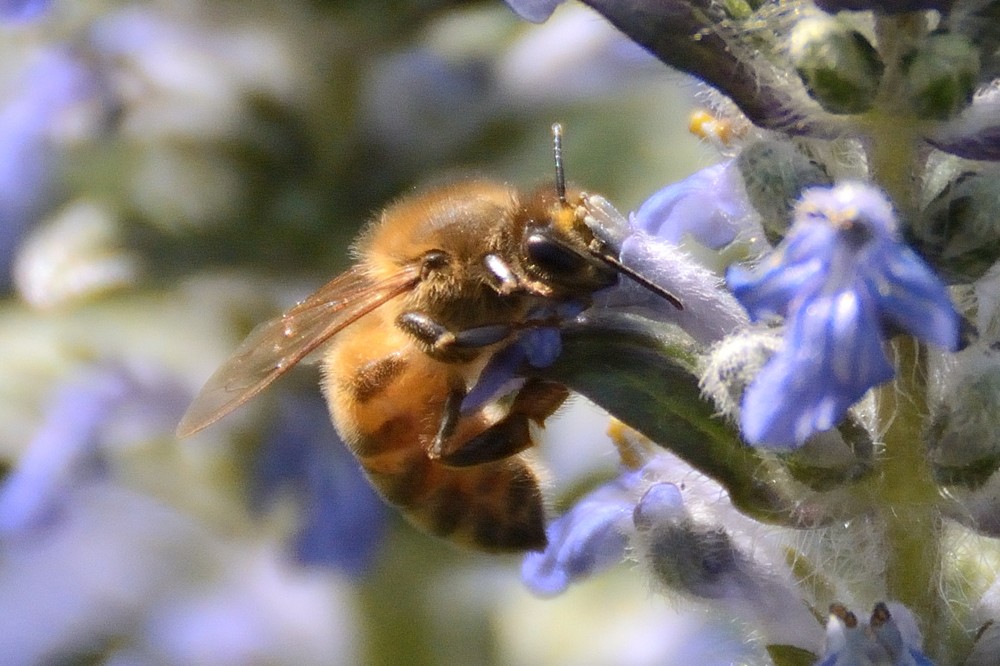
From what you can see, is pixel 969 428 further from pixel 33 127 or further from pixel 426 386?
pixel 33 127

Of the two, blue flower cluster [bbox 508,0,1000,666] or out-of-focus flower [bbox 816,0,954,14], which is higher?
out-of-focus flower [bbox 816,0,954,14]

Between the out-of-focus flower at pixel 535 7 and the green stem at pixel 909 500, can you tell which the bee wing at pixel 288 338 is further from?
the green stem at pixel 909 500

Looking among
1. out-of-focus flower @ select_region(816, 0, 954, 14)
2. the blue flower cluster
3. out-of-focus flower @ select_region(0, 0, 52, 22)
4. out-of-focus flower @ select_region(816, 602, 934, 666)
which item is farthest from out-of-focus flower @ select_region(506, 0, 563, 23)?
out-of-focus flower @ select_region(0, 0, 52, 22)

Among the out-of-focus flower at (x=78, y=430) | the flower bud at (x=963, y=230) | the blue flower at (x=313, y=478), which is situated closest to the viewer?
the flower bud at (x=963, y=230)

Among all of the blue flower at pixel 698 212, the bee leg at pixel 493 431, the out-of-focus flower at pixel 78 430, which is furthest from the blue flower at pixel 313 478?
the blue flower at pixel 698 212

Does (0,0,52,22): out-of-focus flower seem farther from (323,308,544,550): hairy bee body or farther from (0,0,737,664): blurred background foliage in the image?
(323,308,544,550): hairy bee body

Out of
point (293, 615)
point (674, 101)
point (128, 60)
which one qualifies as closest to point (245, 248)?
point (128, 60)
